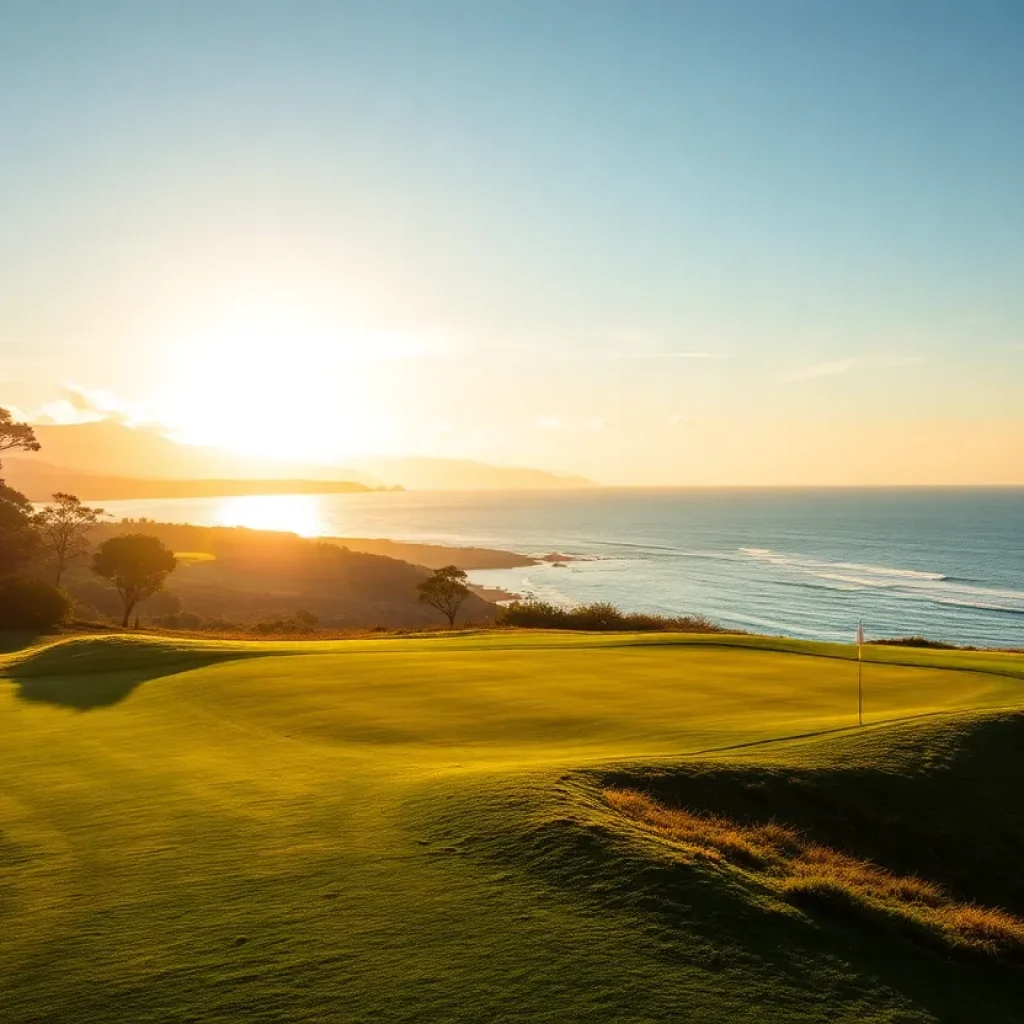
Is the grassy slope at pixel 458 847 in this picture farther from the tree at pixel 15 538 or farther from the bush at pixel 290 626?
the tree at pixel 15 538

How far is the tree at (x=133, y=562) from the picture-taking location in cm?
5606

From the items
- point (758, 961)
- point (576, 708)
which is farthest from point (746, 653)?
point (758, 961)

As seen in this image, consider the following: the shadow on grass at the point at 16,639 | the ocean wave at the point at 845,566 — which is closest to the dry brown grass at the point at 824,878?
the shadow on grass at the point at 16,639

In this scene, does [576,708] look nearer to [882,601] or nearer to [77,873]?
[77,873]

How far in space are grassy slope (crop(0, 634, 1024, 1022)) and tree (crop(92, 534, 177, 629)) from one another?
37920 millimetres

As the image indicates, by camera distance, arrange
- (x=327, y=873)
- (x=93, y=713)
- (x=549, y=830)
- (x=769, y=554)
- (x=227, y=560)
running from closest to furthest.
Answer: (x=327, y=873), (x=549, y=830), (x=93, y=713), (x=227, y=560), (x=769, y=554)

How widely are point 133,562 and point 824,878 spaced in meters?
55.0

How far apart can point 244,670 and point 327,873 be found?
15.2 metres

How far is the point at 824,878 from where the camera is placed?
30.0 ft

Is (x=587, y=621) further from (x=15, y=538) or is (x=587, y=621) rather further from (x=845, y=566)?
(x=845, y=566)

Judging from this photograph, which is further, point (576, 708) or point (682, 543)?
point (682, 543)

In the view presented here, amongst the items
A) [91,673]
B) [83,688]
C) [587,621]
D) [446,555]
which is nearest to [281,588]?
[587,621]

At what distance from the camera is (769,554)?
144 metres

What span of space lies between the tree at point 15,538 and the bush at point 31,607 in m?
11.4
